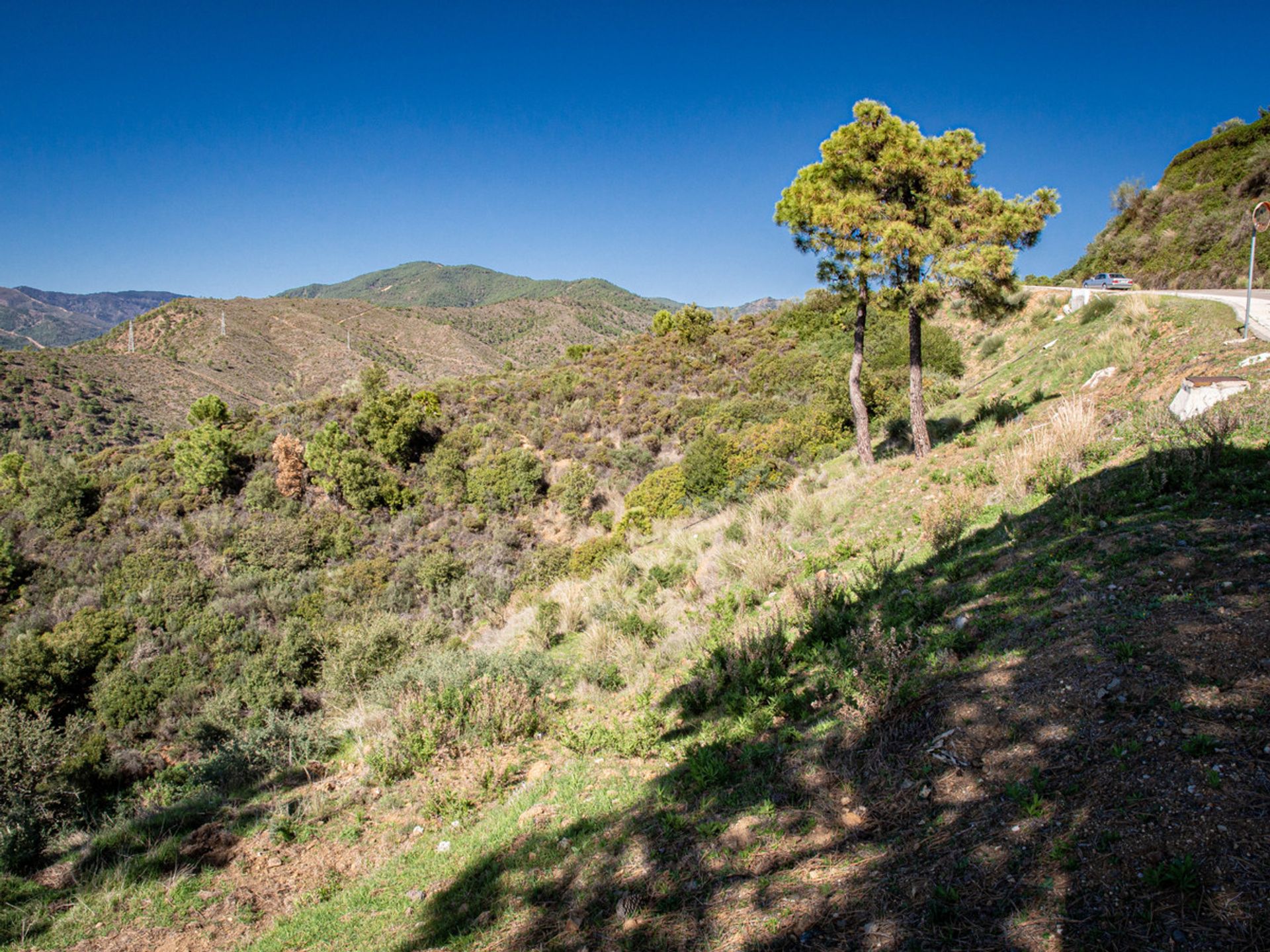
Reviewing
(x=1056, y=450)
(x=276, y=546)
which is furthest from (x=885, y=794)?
(x=276, y=546)

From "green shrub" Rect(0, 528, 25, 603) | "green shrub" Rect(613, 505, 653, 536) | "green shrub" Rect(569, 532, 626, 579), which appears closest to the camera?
"green shrub" Rect(569, 532, 626, 579)

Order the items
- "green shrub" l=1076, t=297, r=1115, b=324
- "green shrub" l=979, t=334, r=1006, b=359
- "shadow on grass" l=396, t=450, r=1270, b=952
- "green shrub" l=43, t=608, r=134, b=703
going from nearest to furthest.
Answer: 1. "shadow on grass" l=396, t=450, r=1270, b=952
2. "green shrub" l=43, t=608, r=134, b=703
3. "green shrub" l=1076, t=297, r=1115, b=324
4. "green shrub" l=979, t=334, r=1006, b=359

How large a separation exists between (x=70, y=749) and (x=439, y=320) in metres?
77.9

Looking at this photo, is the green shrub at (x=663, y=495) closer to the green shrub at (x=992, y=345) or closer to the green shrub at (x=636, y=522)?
the green shrub at (x=636, y=522)

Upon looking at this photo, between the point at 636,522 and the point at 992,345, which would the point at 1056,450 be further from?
the point at 992,345

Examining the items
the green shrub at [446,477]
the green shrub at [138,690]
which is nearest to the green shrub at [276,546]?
the green shrub at [446,477]

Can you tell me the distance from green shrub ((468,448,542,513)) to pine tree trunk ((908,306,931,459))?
15074 mm

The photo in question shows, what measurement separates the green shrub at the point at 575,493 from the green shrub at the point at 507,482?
123 centimetres

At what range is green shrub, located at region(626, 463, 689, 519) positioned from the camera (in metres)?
17.5

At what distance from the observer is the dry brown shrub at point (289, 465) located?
24516 millimetres

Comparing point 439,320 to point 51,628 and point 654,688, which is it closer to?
point 51,628

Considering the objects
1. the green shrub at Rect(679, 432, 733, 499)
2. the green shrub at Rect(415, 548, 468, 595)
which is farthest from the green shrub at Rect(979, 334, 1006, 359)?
the green shrub at Rect(415, 548, 468, 595)

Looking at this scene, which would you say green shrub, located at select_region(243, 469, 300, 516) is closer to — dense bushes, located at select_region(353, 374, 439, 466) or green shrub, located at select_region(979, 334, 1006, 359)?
dense bushes, located at select_region(353, 374, 439, 466)

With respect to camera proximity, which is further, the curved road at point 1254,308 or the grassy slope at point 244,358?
the grassy slope at point 244,358
